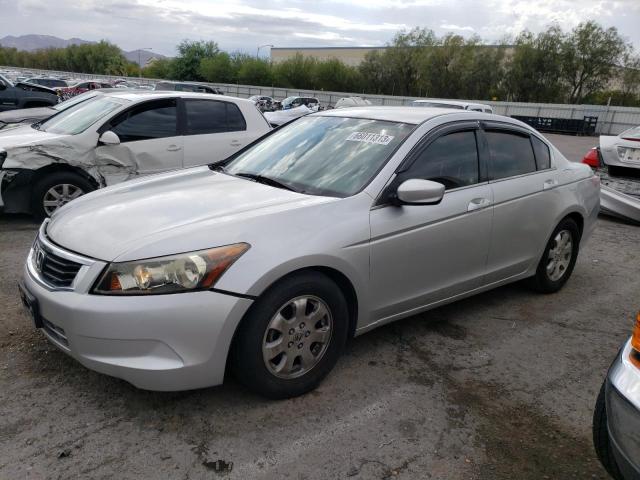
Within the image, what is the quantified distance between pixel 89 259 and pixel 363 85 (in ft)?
214

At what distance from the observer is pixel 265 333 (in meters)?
2.77

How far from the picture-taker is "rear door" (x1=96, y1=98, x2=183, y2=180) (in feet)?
21.1

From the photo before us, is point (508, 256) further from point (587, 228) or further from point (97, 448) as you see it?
point (97, 448)

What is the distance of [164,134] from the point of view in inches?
267

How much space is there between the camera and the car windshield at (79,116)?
21.2 ft

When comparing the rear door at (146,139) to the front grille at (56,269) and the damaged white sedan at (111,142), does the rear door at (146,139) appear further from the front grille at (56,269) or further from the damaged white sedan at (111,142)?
the front grille at (56,269)

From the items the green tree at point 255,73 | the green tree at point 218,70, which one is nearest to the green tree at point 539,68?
the green tree at point 255,73

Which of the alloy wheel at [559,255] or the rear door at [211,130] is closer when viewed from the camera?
the alloy wheel at [559,255]

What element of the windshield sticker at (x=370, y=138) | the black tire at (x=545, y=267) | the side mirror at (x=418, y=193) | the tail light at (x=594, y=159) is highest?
the windshield sticker at (x=370, y=138)

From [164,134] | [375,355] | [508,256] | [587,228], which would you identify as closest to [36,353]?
[375,355]

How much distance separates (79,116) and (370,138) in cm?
460

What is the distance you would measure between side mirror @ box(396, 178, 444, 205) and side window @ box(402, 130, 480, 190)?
24cm

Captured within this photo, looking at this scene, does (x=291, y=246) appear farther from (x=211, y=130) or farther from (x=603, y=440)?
(x=211, y=130)

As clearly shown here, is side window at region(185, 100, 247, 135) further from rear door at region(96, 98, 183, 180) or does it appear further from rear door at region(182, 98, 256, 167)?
rear door at region(96, 98, 183, 180)
